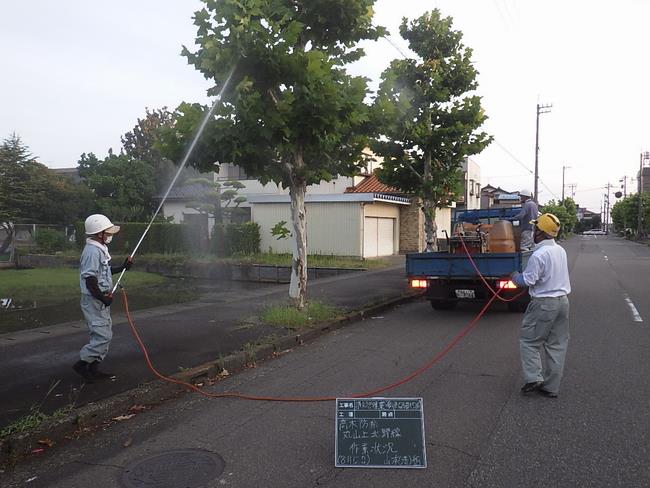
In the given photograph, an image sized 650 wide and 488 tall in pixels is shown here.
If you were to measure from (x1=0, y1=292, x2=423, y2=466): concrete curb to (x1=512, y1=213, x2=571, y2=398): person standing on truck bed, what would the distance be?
333 centimetres

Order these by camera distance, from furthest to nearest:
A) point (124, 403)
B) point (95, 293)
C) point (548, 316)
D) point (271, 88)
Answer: point (271, 88), point (95, 293), point (548, 316), point (124, 403)

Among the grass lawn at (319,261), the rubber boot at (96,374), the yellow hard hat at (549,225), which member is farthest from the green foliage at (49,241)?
the yellow hard hat at (549,225)

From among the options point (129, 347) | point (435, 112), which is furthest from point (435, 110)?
point (129, 347)

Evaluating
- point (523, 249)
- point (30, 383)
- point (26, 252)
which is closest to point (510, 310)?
point (523, 249)

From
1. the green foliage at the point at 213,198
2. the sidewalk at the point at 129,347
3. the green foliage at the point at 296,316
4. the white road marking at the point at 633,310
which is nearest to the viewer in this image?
the sidewalk at the point at 129,347

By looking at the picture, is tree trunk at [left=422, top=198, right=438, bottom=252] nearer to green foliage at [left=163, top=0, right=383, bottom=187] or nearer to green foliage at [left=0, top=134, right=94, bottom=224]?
green foliage at [left=163, top=0, right=383, bottom=187]

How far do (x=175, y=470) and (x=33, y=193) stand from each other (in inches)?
1109

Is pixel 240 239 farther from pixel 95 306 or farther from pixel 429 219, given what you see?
pixel 95 306

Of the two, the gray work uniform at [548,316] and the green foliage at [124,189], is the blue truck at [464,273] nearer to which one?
the gray work uniform at [548,316]

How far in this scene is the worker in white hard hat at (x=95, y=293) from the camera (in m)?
5.39

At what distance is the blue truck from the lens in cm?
916

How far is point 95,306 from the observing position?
17.9 ft

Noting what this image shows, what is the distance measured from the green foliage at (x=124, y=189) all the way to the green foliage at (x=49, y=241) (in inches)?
142

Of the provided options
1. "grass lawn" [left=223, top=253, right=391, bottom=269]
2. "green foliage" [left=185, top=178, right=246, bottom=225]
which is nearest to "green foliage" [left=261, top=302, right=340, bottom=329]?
"grass lawn" [left=223, top=253, right=391, bottom=269]
